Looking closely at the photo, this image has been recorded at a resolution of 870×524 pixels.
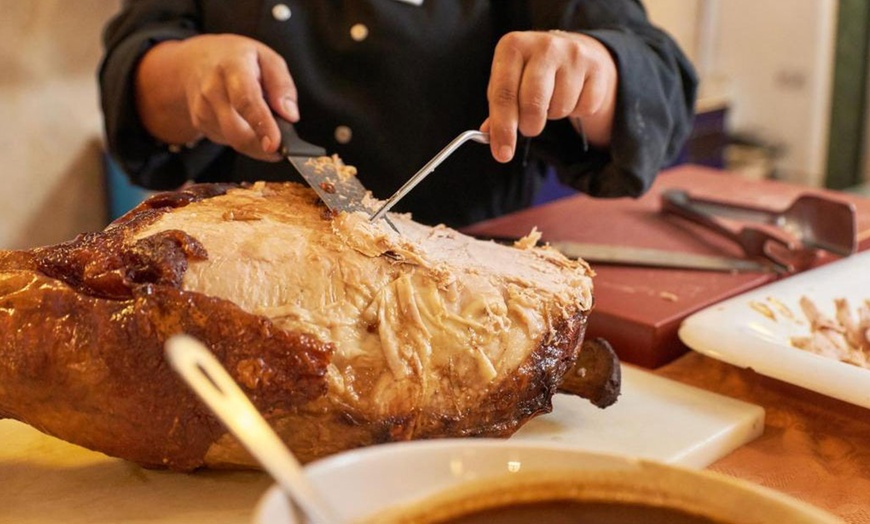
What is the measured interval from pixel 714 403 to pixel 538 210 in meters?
0.79

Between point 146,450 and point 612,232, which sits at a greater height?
point 146,450

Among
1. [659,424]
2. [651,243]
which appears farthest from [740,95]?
[659,424]

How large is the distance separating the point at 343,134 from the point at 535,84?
23.7 inches

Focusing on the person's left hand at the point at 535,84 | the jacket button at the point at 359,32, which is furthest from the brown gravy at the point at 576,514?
the jacket button at the point at 359,32

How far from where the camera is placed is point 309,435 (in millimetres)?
877

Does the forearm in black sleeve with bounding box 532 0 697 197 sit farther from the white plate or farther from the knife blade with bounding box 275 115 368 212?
the knife blade with bounding box 275 115 368 212

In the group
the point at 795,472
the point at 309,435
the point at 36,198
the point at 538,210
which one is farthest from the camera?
the point at 36,198

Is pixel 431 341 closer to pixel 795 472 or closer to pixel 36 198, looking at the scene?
pixel 795 472

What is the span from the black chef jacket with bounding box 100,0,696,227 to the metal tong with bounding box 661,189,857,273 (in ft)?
0.43

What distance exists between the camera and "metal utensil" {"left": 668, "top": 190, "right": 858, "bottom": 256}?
155cm

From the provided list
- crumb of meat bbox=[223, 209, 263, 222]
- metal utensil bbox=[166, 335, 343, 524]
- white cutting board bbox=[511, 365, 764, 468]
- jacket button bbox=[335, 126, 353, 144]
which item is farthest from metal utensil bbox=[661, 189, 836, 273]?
metal utensil bbox=[166, 335, 343, 524]

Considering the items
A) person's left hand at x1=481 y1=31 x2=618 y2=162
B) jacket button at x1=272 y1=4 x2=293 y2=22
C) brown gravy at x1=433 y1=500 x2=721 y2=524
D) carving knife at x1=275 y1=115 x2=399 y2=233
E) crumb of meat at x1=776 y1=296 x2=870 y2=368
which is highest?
jacket button at x1=272 y1=4 x2=293 y2=22

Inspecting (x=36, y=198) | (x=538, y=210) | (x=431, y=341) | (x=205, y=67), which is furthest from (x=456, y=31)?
(x=36, y=198)

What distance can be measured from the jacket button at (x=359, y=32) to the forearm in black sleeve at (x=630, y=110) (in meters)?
0.31
